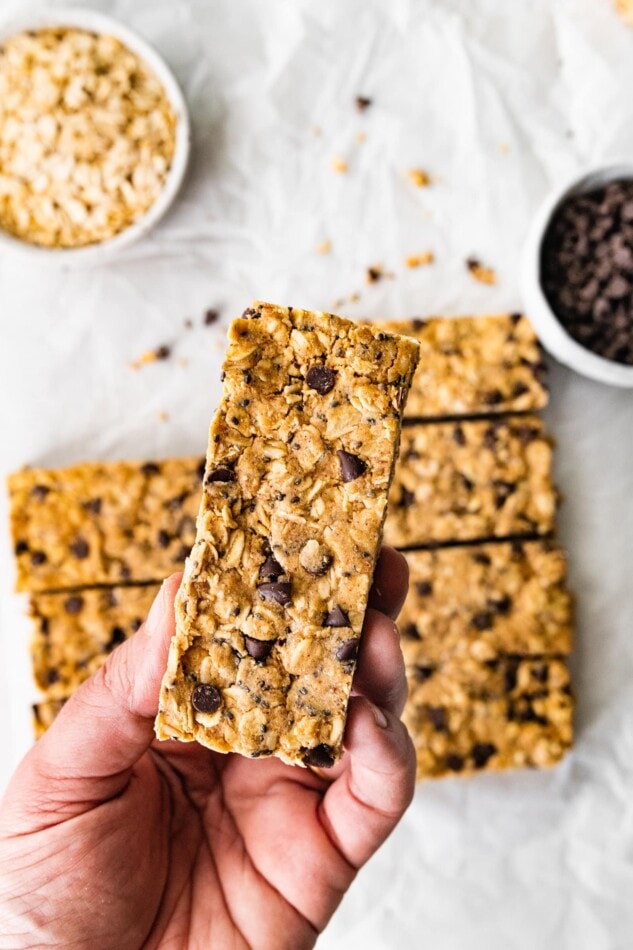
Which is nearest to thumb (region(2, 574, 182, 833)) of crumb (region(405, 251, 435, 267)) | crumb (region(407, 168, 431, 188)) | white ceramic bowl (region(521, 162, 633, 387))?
white ceramic bowl (region(521, 162, 633, 387))

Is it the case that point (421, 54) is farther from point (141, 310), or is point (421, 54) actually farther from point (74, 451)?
point (74, 451)

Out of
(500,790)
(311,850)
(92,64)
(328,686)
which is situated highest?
(92,64)

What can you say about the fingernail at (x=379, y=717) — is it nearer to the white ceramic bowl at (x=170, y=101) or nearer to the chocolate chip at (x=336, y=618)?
the chocolate chip at (x=336, y=618)

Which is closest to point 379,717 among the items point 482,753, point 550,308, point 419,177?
point 482,753

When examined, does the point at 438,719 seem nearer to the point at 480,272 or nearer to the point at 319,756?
the point at 319,756

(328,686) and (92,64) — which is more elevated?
(92,64)

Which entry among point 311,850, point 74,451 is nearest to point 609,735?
point 311,850

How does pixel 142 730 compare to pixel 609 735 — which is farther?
pixel 609 735
